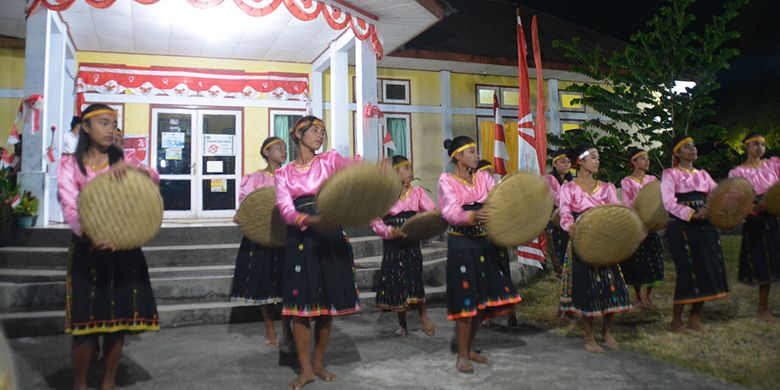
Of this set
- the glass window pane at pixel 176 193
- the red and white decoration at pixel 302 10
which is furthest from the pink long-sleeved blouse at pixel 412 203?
the glass window pane at pixel 176 193

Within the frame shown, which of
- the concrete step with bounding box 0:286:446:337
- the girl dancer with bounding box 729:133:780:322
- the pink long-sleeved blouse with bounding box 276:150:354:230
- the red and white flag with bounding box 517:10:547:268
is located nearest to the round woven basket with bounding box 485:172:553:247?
the pink long-sleeved blouse with bounding box 276:150:354:230

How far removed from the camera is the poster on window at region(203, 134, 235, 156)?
988 cm

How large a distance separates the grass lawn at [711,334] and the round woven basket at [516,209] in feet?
4.94

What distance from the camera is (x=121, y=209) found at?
113 inches

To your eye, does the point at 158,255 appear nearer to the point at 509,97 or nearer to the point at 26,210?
the point at 26,210

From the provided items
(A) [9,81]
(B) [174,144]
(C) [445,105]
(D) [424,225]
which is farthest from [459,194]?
(A) [9,81]

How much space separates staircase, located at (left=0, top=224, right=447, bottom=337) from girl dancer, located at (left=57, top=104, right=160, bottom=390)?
2.04 meters

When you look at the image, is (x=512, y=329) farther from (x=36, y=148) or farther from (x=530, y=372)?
(x=36, y=148)

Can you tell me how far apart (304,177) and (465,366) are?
1.66 m

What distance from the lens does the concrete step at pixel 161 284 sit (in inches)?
207

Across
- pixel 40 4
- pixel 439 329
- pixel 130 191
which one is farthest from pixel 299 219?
pixel 40 4

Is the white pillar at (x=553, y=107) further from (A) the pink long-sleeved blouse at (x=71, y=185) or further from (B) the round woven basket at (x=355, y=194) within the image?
(A) the pink long-sleeved blouse at (x=71, y=185)

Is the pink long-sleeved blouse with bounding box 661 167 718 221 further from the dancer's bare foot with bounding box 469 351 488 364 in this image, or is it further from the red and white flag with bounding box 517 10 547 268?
the dancer's bare foot with bounding box 469 351 488 364

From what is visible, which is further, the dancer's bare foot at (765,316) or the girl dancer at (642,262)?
the girl dancer at (642,262)
